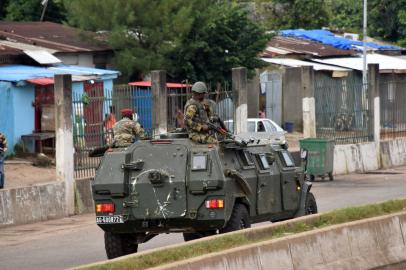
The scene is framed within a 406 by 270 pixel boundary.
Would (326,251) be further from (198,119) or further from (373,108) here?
(373,108)

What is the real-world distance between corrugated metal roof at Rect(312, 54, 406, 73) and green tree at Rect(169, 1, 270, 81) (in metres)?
7.18

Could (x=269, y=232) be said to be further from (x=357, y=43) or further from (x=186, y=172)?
(x=357, y=43)

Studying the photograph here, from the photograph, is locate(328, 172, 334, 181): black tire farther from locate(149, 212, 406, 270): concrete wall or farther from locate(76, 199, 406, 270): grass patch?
locate(149, 212, 406, 270): concrete wall

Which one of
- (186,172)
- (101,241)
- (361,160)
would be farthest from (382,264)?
(361,160)

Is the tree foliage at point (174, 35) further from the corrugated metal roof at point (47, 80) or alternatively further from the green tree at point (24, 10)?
the green tree at point (24, 10)

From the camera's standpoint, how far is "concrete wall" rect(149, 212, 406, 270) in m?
11.3

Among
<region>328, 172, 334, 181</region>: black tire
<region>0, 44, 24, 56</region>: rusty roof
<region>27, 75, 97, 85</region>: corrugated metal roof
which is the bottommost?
<region>328, 172, 334, 181</region>: black tire

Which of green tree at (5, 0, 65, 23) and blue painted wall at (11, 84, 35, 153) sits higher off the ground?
green tree at (5, 0, 65, 23)

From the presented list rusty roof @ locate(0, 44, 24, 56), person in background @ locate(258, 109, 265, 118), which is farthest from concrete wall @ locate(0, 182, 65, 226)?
person in background @ locate(258, 109, 265, 118)

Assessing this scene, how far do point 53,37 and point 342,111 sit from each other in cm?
1113

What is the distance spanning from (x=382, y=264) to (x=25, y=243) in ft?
22.9

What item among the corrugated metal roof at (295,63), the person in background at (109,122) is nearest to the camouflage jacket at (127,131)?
the person in background at (109,122)

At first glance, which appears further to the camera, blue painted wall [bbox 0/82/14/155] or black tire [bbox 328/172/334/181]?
blue painted wall [bbox 0/82/14/155]

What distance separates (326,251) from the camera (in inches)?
508
